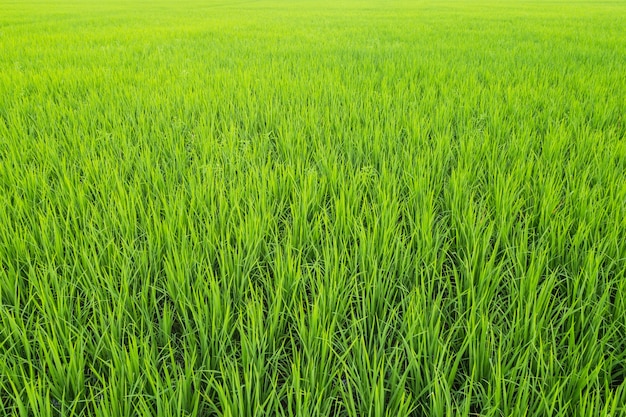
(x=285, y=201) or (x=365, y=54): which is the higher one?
(x=365, y=54)

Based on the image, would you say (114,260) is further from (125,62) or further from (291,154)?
(125,62)

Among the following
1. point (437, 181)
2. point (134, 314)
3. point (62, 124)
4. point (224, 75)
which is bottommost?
point (134, 314)

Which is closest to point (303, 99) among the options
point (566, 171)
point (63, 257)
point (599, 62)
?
point (566, 171)

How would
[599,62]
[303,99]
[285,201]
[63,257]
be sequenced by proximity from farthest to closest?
1. [599,62]
2. [303,99]
3. [285,201]
4. [63,257]

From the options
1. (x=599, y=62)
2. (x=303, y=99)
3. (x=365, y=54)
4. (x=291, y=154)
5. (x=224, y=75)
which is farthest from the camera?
(x=365, y=54)

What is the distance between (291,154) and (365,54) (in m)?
3.41

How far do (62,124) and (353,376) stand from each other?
2.42 m

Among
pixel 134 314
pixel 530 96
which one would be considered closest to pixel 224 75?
pixel 530 96

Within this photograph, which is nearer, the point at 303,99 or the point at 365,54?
the point at 303,99

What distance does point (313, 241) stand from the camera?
1.28 m

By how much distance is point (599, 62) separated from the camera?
14.3ft

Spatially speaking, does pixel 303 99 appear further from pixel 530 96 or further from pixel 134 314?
pixel 134 314

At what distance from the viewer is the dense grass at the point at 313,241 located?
2.67 ft

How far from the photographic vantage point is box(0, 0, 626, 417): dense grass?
812 millimetres
